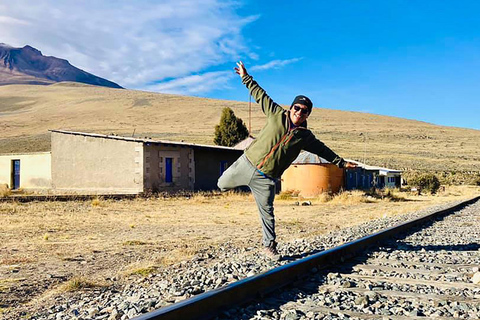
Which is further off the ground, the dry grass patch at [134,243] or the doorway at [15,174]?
the doorway at [15,174]

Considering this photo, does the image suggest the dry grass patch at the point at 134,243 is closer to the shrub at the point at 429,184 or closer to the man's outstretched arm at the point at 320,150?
the man's outstretched arm at the point at 320,150

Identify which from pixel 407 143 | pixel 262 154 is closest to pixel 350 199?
pixel 262 154

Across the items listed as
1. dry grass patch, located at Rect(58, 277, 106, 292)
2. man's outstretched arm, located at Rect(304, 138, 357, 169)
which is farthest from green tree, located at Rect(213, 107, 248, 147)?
dry grass patch, located at Rect(58, 277, 106, 292)

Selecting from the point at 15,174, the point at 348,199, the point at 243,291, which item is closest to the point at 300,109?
the point at 243,291

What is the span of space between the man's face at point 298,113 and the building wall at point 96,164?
18.5 m

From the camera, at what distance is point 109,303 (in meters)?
4.14

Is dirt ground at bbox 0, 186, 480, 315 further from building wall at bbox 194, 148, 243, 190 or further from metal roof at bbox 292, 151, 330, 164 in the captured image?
metal roof at bbox 292, 151, 330, 164

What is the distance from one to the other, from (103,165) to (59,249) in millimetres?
16693

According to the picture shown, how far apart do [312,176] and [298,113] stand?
2044 cm

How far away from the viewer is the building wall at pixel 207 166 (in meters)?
26.5

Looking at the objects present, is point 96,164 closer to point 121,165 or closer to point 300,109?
point 121,165

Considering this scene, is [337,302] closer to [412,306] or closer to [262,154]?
[412,306]

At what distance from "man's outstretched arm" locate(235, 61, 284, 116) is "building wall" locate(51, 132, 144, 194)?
18.0 m

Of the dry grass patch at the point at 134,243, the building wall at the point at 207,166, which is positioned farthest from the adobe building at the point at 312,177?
the dry grass patch at the point at 134,243
